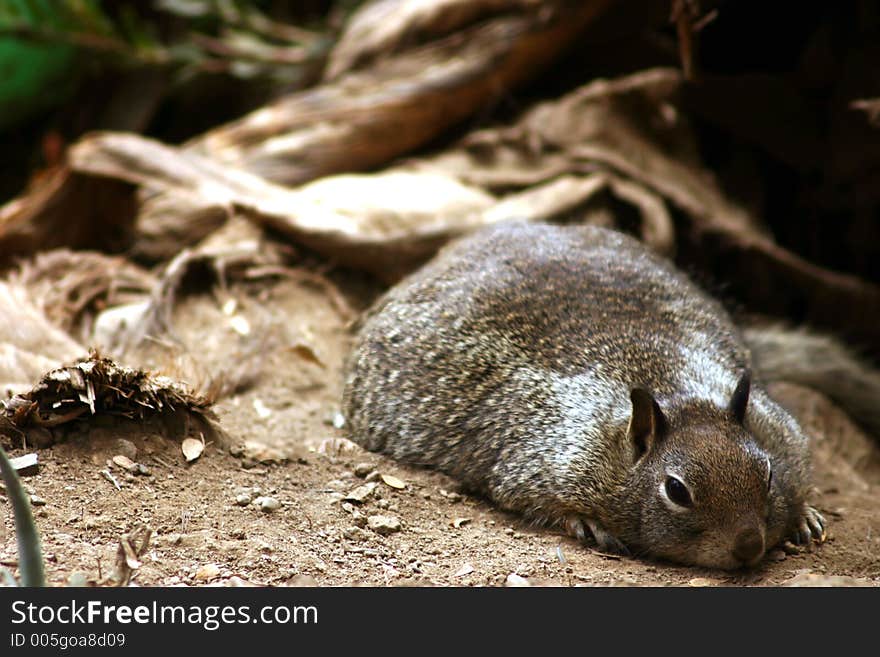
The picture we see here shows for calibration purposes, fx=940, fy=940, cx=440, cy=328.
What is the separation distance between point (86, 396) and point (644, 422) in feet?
8.52

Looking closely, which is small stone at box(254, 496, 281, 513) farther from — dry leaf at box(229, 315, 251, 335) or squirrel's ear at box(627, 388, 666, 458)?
dry leaf at box(229, 315, 251, 335)

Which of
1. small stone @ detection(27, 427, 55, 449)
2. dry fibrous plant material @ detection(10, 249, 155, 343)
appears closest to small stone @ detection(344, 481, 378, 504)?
small stone @ detection(27, 427, 55, 449)

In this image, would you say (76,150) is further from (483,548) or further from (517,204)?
(483,548)

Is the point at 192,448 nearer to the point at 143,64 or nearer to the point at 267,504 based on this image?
the point at 267,504

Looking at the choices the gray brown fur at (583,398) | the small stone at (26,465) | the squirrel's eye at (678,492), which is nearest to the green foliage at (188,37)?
the gray brown fur at (583,398)

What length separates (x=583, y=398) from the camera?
187 inches

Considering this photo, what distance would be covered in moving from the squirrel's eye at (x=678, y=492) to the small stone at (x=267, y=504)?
1805 millimetres

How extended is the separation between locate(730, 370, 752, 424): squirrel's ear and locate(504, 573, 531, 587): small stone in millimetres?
1321

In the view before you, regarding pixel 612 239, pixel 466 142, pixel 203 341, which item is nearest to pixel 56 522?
pixel 203 341

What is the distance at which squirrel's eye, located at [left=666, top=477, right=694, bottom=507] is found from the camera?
4129 mm

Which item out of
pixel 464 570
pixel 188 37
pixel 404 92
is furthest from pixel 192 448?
pixel 188 37

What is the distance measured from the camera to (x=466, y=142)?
28.0 feet

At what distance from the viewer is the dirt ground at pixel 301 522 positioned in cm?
372
